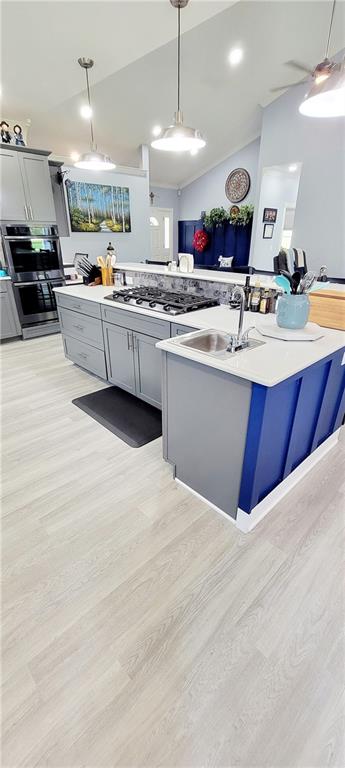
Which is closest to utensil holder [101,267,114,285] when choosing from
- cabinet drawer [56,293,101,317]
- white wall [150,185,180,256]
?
cabinet drawer [56,293,101,317]

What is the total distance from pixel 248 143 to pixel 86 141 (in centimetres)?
323

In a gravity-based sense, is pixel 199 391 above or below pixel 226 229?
below

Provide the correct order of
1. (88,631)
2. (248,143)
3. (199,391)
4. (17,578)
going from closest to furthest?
1. (88,631)
2. (17,578)
3. (199,391)
4. (248,143)

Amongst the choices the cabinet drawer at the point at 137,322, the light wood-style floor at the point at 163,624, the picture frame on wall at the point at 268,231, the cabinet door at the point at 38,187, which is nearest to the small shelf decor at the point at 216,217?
the picture frame on wall at the point at 268,231

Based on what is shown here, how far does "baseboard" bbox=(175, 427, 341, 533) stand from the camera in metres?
1.70

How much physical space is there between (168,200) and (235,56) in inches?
169

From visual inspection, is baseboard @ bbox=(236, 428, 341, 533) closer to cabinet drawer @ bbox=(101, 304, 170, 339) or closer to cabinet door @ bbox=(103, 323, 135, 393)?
cabinet drawer @ bbox=(101, 304, 170, 339)

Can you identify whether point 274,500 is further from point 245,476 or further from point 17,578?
point 17,578

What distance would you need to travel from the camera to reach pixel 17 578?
1.50 m

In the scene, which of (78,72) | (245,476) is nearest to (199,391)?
(245,476)

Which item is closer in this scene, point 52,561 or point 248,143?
point 52,561

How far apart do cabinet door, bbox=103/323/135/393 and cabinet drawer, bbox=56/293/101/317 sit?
0.18 metres

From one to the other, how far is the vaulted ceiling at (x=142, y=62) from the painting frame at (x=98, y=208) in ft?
2.25

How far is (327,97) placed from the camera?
1.77m
